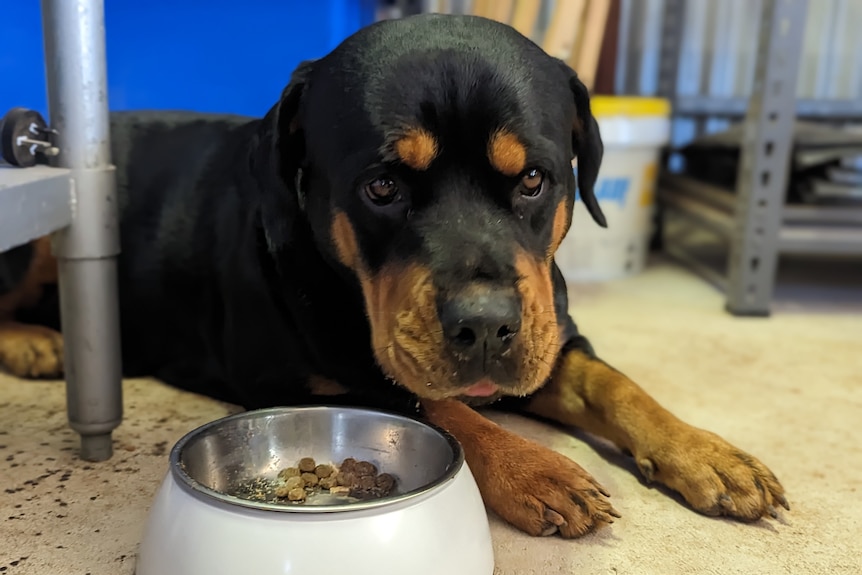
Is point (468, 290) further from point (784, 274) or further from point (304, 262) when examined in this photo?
point (784, 274)

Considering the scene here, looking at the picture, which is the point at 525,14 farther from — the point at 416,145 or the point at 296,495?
the point at 296,495

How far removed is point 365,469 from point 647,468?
0.42 m

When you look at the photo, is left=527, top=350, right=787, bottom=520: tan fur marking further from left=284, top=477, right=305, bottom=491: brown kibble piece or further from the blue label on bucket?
the blue label on bucket

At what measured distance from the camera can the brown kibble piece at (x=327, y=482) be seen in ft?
3.44

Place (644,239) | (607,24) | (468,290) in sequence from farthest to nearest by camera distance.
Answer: (607,24)
(644,239)
(468,290)

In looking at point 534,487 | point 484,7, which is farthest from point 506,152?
point 484,7

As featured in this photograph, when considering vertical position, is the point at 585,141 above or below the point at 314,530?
above

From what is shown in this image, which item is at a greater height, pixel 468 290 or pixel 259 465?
pixel 468 290

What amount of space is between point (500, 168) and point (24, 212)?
1.99 feet

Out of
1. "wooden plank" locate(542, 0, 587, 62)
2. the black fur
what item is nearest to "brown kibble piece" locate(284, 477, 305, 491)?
the black fur

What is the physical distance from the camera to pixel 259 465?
1.07 metres

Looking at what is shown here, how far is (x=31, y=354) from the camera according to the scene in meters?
1.56

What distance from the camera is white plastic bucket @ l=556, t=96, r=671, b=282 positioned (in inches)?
102

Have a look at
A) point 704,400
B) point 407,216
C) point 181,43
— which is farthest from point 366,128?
point 181,43
